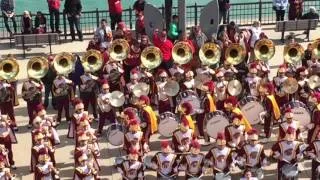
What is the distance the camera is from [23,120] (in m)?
17.8

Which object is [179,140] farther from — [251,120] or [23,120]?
[23,120]

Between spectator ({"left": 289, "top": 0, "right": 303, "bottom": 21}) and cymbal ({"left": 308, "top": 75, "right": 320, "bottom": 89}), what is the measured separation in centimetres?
577

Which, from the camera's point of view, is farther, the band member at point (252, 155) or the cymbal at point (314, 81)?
the cymbal at point (314, 81)

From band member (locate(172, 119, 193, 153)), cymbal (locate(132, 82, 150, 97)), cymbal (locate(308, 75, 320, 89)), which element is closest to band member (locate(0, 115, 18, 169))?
cymbal (locate(132, 82, 150, 97))

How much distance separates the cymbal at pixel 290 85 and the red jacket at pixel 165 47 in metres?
3.18

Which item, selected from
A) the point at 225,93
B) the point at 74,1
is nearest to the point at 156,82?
the point at 225,93

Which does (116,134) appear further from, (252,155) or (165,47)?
(165,47)

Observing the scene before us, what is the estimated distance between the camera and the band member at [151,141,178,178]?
45.8ft

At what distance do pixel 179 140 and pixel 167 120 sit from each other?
2.71 feet

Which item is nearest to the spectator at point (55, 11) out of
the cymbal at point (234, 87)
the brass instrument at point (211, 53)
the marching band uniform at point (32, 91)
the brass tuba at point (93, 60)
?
the brass tuba at point (93, 60)

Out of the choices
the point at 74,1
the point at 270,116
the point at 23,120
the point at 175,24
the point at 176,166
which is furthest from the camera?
the point at 74,1

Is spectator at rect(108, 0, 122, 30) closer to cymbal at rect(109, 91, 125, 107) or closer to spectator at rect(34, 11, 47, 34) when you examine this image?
spectator at rect(34, 11, 47, 34)

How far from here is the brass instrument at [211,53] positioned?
1797 cm

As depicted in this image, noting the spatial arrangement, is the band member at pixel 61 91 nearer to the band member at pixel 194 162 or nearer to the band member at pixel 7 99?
the band member at pixel 7 99
